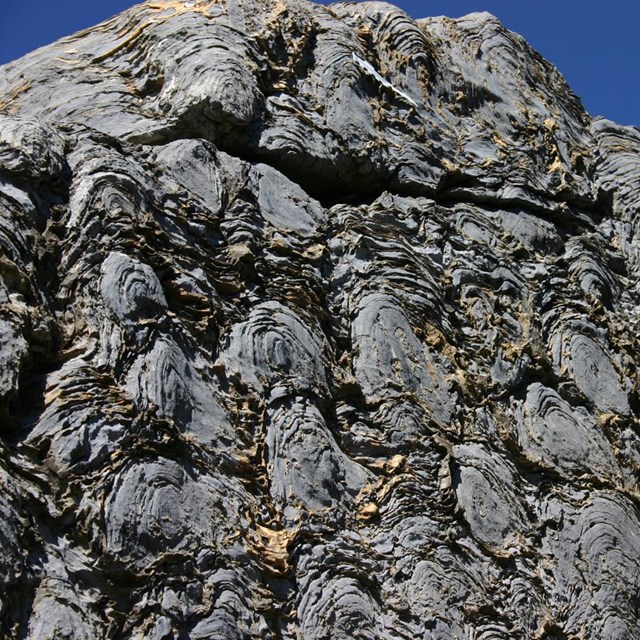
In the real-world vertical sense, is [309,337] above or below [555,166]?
below

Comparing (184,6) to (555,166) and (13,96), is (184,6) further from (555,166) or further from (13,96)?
(555,166)

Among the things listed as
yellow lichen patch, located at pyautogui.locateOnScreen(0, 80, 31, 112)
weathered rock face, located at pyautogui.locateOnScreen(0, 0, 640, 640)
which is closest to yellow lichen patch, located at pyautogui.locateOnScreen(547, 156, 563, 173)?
weathered rock face, located at pyautogui.locateOnScreen(0, 0, 640, 640)

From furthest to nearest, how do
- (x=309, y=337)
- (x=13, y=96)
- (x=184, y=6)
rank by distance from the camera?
(x=184, y=6)
(x=13, y=96)
(x=309, y=337)

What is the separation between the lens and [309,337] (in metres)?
8.31

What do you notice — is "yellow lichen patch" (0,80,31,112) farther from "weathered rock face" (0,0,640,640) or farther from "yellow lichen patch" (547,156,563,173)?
"yellow lichen patch" (547,156,563,173)

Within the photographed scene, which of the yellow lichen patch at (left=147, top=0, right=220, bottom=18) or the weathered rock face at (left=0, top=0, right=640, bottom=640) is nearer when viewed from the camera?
the weathered rock face at (left=0, top=0, right=640, bottom=640)

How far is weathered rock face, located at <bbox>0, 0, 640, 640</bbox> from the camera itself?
675 centimetres

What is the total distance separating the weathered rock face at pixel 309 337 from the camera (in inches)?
266

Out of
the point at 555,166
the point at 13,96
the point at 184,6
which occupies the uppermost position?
the point at 555,166

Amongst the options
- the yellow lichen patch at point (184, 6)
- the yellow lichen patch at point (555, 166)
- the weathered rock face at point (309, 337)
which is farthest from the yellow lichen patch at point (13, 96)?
the yellow lichen patch at point (555, 166)

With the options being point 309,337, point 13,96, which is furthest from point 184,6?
point 309,337

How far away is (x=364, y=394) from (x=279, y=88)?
2.99 metres

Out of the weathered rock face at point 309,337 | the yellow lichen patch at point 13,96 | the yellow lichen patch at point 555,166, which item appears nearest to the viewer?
the weathered rock face at point 309,337

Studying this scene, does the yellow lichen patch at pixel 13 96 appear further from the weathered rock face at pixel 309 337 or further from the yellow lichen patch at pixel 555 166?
the yellow lichen patch at pixel 555 166
